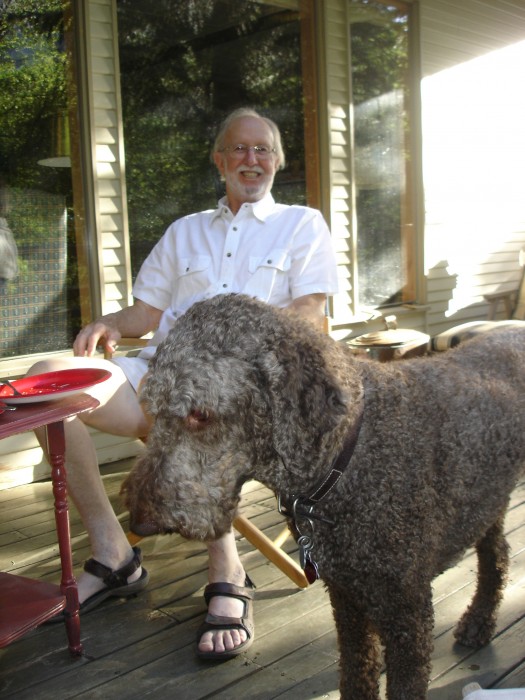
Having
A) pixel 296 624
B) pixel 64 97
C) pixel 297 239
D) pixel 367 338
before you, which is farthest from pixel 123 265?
pixel 296 624

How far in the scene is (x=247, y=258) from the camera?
259 centimetres

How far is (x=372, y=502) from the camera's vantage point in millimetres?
1484

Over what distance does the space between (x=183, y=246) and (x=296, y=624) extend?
1.44m

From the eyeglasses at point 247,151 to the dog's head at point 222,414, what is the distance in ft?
4.68

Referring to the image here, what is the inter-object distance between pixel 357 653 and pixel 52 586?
3.07 ft

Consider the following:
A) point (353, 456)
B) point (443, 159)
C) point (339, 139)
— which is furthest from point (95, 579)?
point (443, 159)

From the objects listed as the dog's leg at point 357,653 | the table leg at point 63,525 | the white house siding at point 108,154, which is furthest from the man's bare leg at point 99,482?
the white house siding at point 108,154

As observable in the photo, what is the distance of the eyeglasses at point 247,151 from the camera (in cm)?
267

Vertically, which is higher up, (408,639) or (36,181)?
(36,181)

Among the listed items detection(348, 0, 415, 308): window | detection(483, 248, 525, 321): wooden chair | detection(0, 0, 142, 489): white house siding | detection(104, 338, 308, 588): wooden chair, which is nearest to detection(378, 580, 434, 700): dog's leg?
detection(104, 338, 308, 588): wooden chair

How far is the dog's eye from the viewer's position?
133 cm

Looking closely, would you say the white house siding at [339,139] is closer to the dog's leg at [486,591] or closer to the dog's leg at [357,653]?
the dog's leg at [486,591]

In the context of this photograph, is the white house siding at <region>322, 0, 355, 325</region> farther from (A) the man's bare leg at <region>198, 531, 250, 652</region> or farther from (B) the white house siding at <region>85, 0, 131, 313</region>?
(A) the man's bare leg at <region>198, 531, 250, 652</region>

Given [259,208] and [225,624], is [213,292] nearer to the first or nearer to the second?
[259,208]
